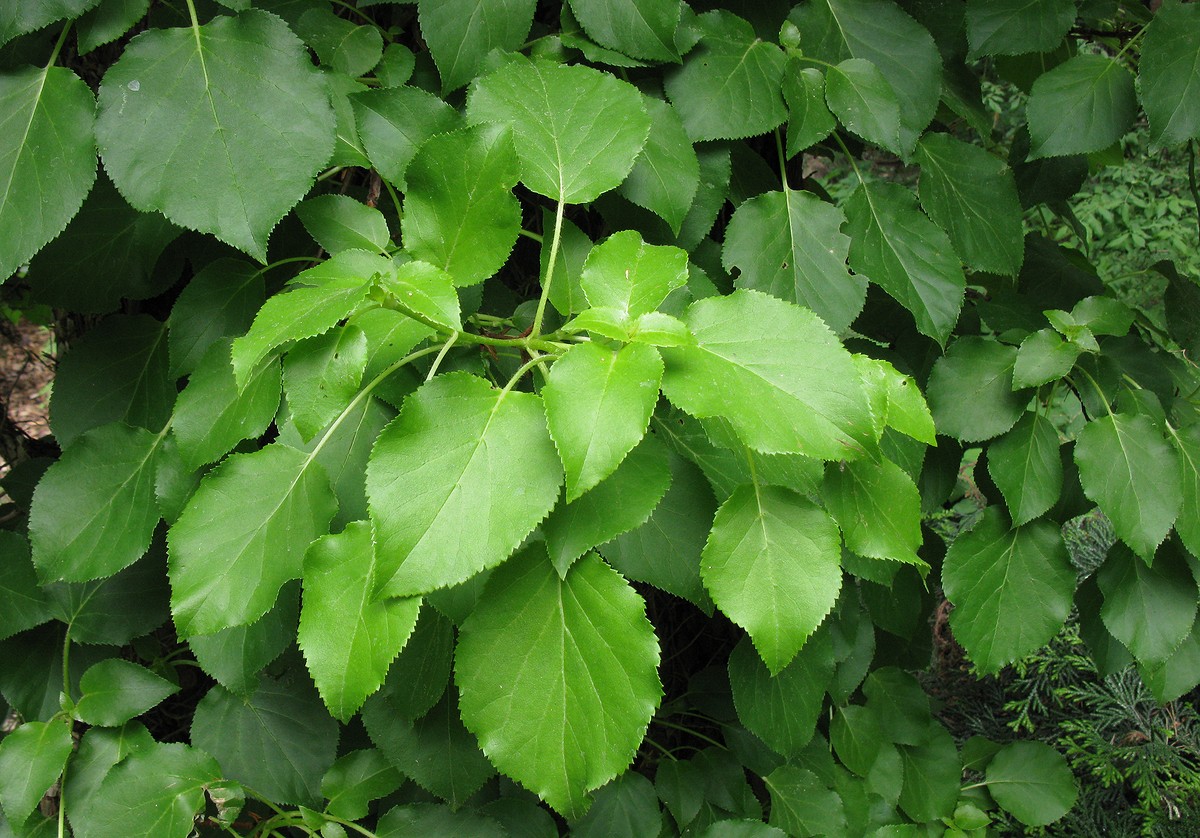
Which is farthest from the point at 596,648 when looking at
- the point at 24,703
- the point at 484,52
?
the point at 24,703

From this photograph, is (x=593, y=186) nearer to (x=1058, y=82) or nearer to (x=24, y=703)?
(x=1058, y=82)

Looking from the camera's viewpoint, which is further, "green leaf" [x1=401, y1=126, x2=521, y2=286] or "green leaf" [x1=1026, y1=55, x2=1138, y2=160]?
"green leaf" [x1=1026, y1=55, x2=1138, y2=160]

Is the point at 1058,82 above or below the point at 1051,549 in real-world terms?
above

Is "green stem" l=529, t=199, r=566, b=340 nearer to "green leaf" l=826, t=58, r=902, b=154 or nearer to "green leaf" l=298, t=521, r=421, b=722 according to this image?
"green leaf" l=298, t=521, r=421, b=722

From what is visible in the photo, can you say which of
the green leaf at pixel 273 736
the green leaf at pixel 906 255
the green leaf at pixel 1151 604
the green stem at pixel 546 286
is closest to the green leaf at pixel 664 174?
the green stem at pixel 546 286

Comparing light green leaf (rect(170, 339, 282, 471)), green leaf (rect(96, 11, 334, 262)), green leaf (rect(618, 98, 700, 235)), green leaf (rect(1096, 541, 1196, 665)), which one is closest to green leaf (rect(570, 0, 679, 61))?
green leaf (rect(618, 98, 700, 235))

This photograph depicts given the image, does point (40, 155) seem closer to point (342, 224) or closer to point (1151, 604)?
point (342, 224)

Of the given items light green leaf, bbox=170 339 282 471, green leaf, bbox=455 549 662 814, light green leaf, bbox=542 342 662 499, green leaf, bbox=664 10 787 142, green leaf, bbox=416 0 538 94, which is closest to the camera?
light green leaf, bbox=542 342 662 499
